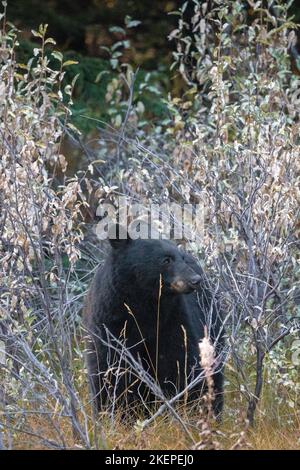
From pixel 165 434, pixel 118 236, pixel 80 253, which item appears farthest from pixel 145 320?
pixel 165 434

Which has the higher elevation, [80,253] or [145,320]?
[80,253]

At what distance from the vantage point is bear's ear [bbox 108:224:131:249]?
609cm

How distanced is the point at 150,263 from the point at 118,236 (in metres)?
0.25

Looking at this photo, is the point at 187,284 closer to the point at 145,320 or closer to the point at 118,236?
the point at 145,320

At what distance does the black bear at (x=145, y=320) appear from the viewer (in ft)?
19.3

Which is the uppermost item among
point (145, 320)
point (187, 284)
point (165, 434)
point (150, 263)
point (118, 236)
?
point (118, 236)

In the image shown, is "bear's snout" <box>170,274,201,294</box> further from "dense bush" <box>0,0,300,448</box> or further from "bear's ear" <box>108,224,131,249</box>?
"bear's ear" <box>108,224,131,249</box>

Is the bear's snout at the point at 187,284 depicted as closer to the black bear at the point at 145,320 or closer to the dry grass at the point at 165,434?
the black bear at the point at 145,320

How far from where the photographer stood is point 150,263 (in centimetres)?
603

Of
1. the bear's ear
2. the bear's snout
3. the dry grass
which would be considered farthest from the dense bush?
the bear's ear

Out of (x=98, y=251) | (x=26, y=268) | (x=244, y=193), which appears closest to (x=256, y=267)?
(x=244, y=193)

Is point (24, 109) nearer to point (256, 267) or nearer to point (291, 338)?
point (256, 267)

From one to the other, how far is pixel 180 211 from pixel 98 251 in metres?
1.62

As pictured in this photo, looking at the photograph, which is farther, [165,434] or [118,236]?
[118,236]
